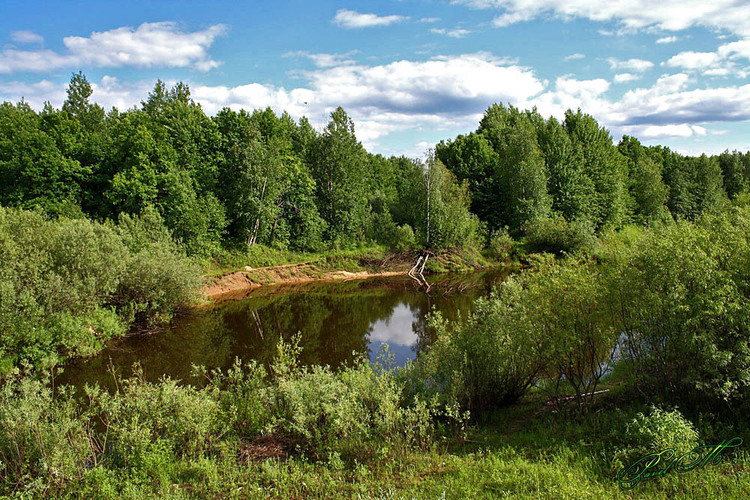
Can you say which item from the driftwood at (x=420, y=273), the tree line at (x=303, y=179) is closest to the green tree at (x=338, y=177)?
the tree line at (x=303, y=179)

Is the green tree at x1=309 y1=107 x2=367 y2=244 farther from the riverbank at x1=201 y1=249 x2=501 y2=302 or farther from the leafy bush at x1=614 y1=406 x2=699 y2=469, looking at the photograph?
the leafy bush at x1=614 y1=406 x2=699 y2=469

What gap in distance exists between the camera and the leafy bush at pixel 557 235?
121 feet

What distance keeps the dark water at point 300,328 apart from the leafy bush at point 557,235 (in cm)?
906

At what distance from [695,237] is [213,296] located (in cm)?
2546

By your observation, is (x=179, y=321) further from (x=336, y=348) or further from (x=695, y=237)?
(x=695, y=237)

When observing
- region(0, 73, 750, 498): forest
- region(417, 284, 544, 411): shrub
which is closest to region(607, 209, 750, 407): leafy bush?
region(0, 73, 750, 498): forest

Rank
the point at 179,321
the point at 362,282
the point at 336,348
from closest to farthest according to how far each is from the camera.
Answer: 1. the point at 336,348
2. the point at 179,321
3. the point at 362,282

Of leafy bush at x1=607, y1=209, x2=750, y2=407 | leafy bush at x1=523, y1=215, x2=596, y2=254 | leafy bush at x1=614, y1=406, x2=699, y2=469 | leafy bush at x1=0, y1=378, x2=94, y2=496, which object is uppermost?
Result: leafy bush at x1=523, y1=215, x2=596, y2=254

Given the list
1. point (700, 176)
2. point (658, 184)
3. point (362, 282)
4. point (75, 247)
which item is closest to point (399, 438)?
point (75, 247)

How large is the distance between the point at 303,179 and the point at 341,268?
8.01 m

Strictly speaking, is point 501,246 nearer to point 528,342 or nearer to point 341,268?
point 341,268

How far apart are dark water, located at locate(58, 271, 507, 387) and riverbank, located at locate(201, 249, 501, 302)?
159 centimetres

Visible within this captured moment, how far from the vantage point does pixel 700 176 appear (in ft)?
192

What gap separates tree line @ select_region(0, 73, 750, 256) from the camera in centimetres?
2845
